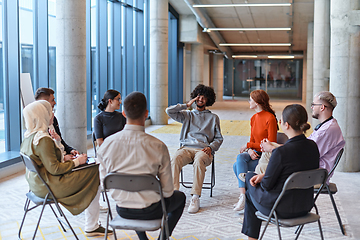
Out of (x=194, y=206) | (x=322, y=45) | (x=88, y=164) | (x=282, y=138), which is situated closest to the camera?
(x=88, y=164)

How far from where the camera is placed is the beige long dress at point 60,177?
9.95 ft

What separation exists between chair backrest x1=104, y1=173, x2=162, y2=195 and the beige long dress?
0.73m

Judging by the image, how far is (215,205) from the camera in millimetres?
4508

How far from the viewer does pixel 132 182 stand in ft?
8.20

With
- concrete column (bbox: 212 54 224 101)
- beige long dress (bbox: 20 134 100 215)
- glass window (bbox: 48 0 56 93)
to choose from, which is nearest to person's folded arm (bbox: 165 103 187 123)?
beige long dress (bbox: 20 134 100 215)

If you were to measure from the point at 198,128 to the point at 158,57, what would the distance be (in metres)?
8.49

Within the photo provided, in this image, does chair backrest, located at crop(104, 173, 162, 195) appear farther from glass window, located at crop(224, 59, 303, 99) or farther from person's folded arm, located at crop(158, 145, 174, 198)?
glass window, located at crop(224, 59, 303, 99)

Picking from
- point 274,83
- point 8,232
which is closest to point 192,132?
point 8,232

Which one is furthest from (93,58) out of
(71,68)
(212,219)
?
(212,219)

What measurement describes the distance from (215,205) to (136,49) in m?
9.71

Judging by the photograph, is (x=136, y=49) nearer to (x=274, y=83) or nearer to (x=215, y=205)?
(x=215, y=205)

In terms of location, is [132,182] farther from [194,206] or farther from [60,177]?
[194,206]

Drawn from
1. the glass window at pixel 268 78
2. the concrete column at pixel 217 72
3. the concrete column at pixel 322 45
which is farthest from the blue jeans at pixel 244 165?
the glass window at pixel 268 78

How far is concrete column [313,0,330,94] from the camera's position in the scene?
35.6 ft
